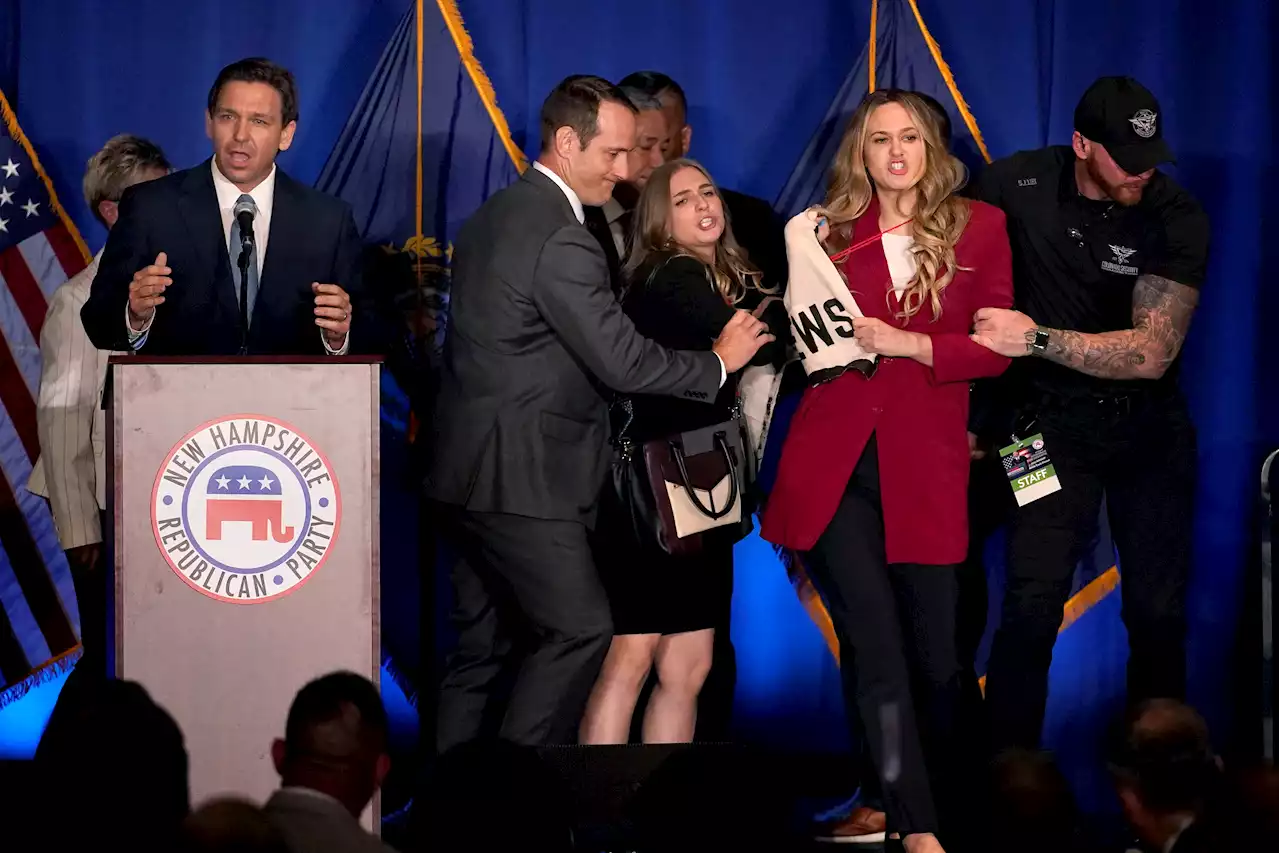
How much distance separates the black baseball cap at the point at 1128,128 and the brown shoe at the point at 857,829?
2082mm

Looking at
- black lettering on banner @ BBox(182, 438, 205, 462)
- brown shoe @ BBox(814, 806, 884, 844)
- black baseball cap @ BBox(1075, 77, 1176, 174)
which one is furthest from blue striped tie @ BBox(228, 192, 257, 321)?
black baseball cap @ BBox(1075, 77, 1176, 174)

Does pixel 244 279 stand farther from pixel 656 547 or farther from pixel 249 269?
pixel 656 547

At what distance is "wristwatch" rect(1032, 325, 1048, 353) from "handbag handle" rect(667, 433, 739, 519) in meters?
0.91

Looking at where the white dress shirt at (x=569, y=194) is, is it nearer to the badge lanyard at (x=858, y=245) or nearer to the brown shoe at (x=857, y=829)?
the badge lanyard at (x=858, y=245)

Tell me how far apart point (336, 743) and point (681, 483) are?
186 centimetres

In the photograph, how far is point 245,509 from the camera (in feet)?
13.0

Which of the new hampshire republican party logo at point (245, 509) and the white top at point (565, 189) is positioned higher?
the white top at point (565, 189)

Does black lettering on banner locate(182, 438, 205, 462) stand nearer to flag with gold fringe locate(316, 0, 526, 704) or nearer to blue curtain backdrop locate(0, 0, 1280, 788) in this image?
flag with gold fringe locate(316, 0, 526, 704)

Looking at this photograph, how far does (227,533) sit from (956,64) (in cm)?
312

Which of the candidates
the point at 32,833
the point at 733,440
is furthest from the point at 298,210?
the point at 32,833

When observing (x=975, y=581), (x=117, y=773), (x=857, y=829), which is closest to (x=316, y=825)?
(x=117, y=773)

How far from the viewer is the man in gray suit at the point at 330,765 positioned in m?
2.56

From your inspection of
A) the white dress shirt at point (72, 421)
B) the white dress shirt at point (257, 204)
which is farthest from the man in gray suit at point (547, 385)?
the white dress shirt at point (72, 421)

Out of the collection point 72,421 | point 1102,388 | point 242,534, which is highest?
point 1102,388
